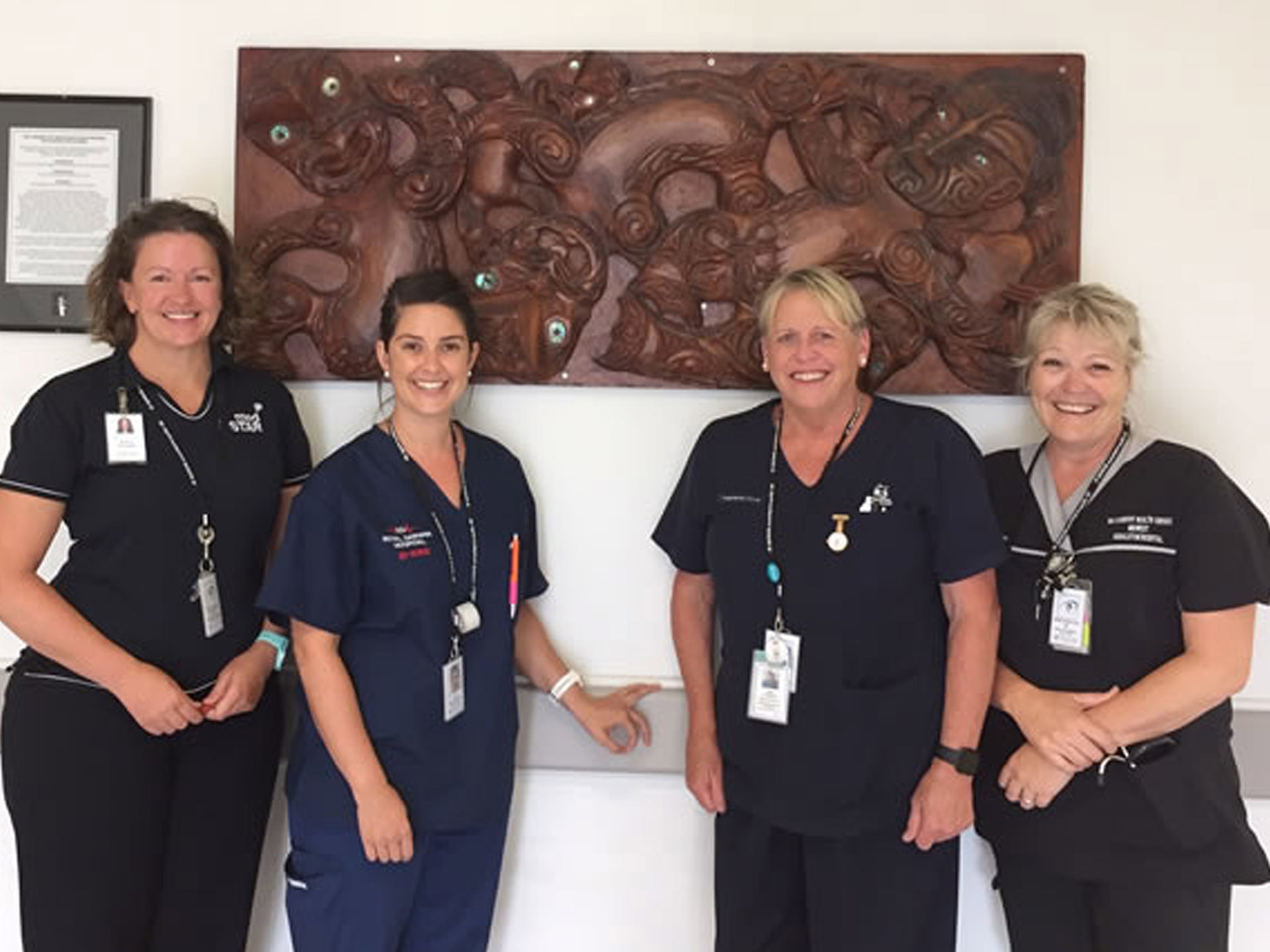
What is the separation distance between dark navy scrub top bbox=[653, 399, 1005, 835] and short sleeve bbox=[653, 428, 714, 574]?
0.31 ft

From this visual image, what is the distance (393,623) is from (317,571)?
0.44 feet

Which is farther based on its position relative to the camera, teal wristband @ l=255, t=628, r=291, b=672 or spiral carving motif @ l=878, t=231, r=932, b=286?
spiral carving motif @ l=878, t=231, r=932, b=286

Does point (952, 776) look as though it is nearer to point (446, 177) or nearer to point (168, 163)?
point (446, 177)

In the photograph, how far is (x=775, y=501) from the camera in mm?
1492

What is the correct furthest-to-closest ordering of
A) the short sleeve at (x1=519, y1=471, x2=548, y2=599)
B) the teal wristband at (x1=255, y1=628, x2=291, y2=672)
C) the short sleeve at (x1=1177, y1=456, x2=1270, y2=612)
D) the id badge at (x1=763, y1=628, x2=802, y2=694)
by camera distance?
the short sleeve at (x1=519, y1=471, x2=548, y2=599) → the teal wristband at (x1=255, y1=628, x2=291, y2=672) → the id badge at (x1=763, y1=628, x2=802, y2=694) → the short sleeve at (x1=1177, y1=456, x2=1270, y2=612)

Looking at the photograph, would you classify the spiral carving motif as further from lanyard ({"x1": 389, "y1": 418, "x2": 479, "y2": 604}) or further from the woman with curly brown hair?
the woman with curly brown hair

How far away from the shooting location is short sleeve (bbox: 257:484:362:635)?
1.40 meters

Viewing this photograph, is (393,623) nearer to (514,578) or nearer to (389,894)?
(514,578)

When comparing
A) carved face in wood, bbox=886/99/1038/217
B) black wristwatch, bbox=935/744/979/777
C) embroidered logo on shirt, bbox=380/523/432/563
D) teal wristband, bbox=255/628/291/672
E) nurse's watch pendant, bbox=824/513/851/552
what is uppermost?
carved face in wood, bbox=886/99/1038/217

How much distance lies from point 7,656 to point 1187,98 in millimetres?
2436

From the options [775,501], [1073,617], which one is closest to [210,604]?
[775,501]

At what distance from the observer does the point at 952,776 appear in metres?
1.42

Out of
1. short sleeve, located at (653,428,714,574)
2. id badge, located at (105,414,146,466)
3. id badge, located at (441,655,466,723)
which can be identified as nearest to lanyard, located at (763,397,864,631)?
short sleeve, located at (653,428,714,574)

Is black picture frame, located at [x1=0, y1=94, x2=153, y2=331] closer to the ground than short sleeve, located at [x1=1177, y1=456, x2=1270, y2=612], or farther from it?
farther from it
